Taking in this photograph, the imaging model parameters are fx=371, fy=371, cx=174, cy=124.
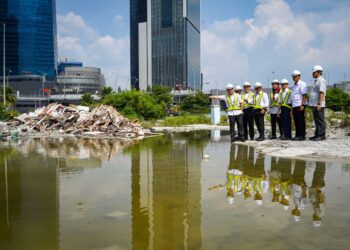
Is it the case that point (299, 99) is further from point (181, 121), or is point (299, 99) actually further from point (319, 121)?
point (181, 121)

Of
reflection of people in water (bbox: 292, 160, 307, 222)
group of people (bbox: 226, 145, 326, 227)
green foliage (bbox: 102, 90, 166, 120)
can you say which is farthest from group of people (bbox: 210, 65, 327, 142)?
green foliage (bbox: 102, 90, 166, 120)

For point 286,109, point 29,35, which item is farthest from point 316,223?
point 29,35

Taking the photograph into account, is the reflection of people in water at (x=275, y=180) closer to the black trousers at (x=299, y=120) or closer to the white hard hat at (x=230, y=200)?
the white hard hat at (x=230, y=200)

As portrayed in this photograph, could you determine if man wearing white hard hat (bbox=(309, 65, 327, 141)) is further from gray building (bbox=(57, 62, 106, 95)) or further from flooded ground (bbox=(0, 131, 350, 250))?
gray building (bbox=(57, 62, 106, 95))

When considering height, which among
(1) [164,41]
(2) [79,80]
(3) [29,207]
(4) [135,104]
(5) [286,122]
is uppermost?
(1) [164,41]

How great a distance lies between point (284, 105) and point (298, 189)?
6.77m

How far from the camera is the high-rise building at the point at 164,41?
6319 inches

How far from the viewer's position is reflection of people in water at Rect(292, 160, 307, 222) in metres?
3.73

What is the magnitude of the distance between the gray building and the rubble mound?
129906mm

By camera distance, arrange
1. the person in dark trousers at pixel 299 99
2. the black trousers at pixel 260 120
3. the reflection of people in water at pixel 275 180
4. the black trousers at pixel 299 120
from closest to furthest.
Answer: the reflection of people in water at pixel 275 180 < the person in dark trousers at pixel 299 99 < the black trousers at pixel 299 120 < the black trousers at pixel 260 120

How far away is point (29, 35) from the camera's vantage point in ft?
467

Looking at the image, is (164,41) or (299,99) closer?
(299,99)

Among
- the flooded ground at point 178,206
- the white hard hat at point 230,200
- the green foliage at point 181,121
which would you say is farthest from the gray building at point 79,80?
the white hard hat at point 230,200

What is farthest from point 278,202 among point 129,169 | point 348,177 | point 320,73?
point 320,73
